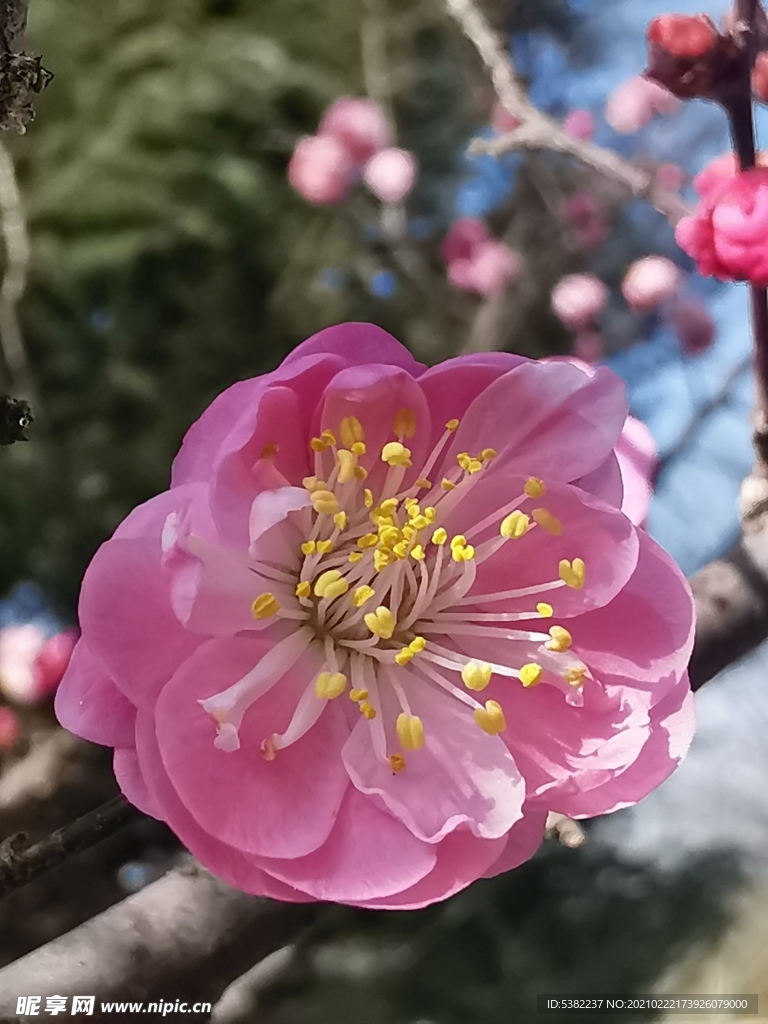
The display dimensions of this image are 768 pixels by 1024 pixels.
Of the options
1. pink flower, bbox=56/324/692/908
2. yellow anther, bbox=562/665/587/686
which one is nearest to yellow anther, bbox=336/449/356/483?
pink flower, bbox=56/324/692/908

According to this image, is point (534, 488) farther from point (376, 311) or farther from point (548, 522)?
point (376, 311)

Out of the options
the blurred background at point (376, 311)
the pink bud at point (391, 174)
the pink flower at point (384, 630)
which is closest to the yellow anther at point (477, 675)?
the pink flower at point (384, 630)

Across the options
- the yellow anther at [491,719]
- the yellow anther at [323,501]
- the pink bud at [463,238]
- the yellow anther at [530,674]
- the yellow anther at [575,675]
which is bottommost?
the yellow anther at [491,719]

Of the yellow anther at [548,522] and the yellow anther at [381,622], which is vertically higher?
the yellow anther at [548,522]

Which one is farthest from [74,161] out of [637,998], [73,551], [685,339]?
[637,998]

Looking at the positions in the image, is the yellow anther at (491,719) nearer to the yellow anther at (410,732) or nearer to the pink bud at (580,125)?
the yellow anther at (410,732)

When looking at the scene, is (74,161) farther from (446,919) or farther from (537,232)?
(446,919)
